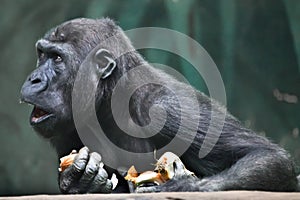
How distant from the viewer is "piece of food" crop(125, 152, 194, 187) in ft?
7.92

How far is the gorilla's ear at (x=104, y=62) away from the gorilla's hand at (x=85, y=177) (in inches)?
15.7

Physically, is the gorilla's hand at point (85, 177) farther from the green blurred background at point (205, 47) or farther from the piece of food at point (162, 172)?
the green blurred background at point (205, 47)

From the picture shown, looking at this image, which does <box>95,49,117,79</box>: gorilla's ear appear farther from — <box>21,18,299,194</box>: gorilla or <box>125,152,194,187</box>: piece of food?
<box>125,152,194,187</box>: piece of food

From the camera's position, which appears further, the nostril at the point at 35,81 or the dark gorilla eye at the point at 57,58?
the dark gorilla eye at the point at 57,58

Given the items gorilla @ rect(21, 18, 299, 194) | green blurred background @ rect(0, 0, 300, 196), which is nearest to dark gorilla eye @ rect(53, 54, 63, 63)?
A: gorilla @ rect(21, 18, 299, 194)

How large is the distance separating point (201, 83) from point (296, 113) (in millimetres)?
499

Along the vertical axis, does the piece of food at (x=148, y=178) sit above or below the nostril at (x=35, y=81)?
below

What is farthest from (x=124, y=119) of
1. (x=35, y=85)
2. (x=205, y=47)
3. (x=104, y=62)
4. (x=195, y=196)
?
(x=205, y=47)

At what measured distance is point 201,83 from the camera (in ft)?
12.0

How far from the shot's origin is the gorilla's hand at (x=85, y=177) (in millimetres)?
2369

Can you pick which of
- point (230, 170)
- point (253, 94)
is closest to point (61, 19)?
point (253, 94)

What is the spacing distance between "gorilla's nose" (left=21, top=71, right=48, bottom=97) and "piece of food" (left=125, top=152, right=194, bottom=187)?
0.46 m

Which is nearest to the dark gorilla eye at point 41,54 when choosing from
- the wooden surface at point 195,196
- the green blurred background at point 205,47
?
the green blurred background at point 205,47

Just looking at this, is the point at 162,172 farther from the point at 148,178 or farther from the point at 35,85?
the point at 35,85
